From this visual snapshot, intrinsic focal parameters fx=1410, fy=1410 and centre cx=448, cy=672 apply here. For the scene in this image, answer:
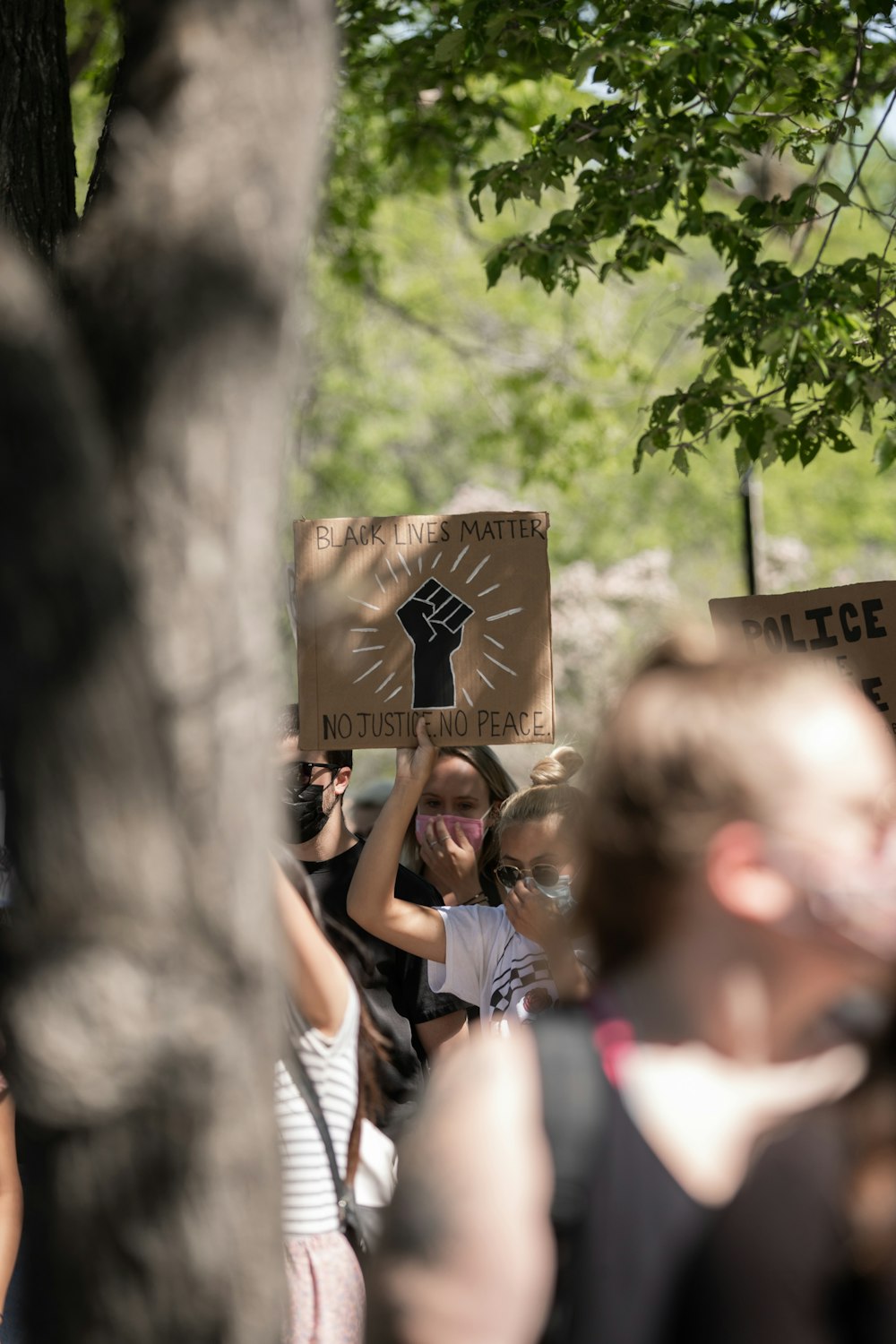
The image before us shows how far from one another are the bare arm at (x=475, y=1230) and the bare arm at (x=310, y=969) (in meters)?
0.69

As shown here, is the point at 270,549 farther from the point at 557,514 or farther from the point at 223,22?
the point at 557,514

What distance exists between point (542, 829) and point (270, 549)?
1846 millimetres

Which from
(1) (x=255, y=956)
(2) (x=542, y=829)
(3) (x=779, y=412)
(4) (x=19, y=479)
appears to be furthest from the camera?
(3) (x=779, y=412)

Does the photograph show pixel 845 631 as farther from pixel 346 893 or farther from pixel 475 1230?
pixel 475 1230

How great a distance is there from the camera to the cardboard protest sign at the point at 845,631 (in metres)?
3.62

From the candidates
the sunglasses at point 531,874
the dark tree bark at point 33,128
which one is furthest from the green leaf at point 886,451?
Answer: the dark tree bark at point 33,128

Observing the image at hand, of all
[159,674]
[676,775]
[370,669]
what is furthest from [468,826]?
[676,775]

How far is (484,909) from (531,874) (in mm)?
318

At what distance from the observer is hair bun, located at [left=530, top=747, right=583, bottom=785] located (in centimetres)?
354

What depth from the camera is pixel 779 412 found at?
4.18 m

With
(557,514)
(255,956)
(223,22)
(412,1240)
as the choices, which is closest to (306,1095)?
(255,956)

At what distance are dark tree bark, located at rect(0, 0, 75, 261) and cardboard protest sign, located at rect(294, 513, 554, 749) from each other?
925 mm

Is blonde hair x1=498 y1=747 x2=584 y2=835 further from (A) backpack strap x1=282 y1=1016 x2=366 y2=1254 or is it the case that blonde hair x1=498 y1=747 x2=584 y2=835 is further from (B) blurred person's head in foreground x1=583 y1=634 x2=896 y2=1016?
(B) blurred person's head in foreground x1=583 y1=634 x2=896 y2=1016

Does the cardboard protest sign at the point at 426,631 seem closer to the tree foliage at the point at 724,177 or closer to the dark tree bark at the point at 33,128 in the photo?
the dark tree bark at the point at 33,128
